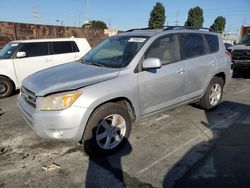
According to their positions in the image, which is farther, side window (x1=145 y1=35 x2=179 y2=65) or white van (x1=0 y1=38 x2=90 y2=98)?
white van (x1=0 y1=38 x2=90 y2=98)

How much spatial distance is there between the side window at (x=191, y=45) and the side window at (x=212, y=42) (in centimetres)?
24

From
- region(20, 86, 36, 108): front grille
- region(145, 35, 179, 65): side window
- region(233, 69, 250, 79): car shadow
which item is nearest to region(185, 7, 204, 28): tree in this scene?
region(233, 69, 250, 79): car shadow

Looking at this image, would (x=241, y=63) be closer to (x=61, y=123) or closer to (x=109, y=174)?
(x=109, y=174)

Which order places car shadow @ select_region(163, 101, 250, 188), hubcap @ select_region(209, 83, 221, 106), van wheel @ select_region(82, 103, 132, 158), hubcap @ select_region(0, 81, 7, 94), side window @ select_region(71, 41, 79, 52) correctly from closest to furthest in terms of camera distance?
car shadow @ select_region(163, 101, 250, 188)
van wheel @ select_region(82, 103, 132, 158)
hubcap @ select_region(209, 83, 221, 106)
hubcap @ select_region(0, 81, 7, 94)
side window @ select_region(71, 41, 79, 52)

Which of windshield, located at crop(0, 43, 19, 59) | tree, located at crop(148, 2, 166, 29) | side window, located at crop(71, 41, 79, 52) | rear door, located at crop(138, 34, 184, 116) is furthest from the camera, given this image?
tree, located at crop(148, 2, 166, 29)

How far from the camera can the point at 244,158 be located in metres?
3.51

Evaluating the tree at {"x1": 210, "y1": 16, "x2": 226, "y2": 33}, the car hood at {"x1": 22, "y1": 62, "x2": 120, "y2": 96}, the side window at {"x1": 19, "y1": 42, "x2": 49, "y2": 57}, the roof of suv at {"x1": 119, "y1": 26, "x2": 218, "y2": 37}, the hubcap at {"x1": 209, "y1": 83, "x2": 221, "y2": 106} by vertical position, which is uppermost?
the tree at {"x1": 210, "y1": 16, "x2": 226, "y2": 33}

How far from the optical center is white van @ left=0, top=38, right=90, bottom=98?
7371 mm

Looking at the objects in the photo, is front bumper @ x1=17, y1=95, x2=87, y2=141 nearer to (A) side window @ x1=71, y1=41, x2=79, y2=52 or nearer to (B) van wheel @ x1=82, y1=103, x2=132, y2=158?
(B) van wheel @ x1=82, y1=103, x2=132, y2=158

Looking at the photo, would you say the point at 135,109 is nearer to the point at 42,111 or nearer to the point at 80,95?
the point at 80,95

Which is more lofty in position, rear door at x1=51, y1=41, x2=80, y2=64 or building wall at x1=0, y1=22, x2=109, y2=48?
building wall at x1=0, y1=22, x2=109, y2=48

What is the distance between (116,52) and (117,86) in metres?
1.00

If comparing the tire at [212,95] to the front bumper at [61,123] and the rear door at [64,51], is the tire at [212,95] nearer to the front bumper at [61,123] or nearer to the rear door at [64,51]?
the front bumper at [61,123]

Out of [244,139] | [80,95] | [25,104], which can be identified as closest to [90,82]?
[80,95]
